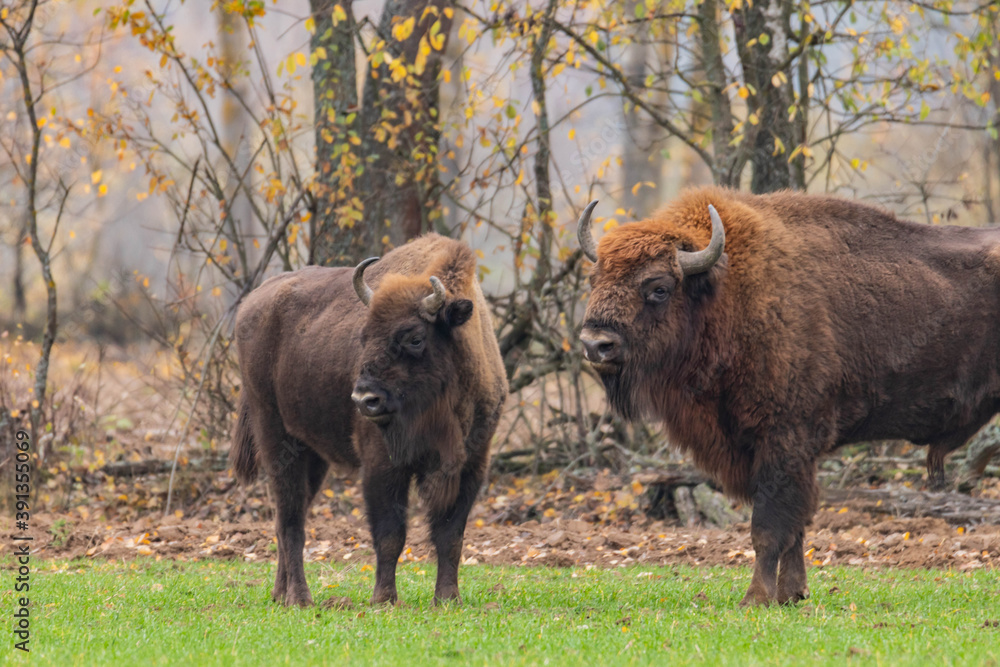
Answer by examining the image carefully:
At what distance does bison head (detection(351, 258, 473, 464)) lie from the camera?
6.91m

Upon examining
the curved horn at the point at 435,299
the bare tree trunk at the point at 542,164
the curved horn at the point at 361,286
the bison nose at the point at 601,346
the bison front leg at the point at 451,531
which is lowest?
the bison front leg at the point at 451,531

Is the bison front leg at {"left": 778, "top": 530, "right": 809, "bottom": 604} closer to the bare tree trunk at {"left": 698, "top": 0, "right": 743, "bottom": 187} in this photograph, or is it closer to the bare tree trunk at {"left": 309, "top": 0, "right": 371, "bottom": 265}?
the bare tree trunk at {"left": 698, "top": 0, "right": 743, "bottom": 187}

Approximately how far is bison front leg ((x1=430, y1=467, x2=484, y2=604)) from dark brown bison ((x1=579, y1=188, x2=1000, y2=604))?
1233 mm

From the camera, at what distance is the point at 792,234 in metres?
7.30

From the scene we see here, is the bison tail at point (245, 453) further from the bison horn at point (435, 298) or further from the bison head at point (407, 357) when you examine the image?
the bison horn at point (435, 298)

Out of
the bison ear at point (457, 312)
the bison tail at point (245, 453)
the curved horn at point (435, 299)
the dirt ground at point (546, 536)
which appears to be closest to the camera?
the curved horn at point (435, 299)

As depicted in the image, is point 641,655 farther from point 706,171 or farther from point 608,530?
point 706,171

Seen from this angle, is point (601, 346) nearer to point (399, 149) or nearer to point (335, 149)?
point (335, 149)

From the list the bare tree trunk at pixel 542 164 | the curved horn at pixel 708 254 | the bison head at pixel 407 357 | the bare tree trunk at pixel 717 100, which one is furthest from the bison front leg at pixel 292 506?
the bare tree trunk at pixel 717 100

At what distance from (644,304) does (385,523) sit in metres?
2.36

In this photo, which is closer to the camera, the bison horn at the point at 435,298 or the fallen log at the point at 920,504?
the bison horn at the point at 435,298

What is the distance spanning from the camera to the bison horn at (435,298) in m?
7.04

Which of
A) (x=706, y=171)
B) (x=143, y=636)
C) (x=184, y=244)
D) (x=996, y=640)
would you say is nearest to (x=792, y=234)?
(x=996, y=640)

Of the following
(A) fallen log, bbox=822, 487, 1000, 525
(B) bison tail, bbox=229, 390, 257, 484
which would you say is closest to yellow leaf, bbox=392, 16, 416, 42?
(B) bison tail, bbox=229, 390, 257, 484
